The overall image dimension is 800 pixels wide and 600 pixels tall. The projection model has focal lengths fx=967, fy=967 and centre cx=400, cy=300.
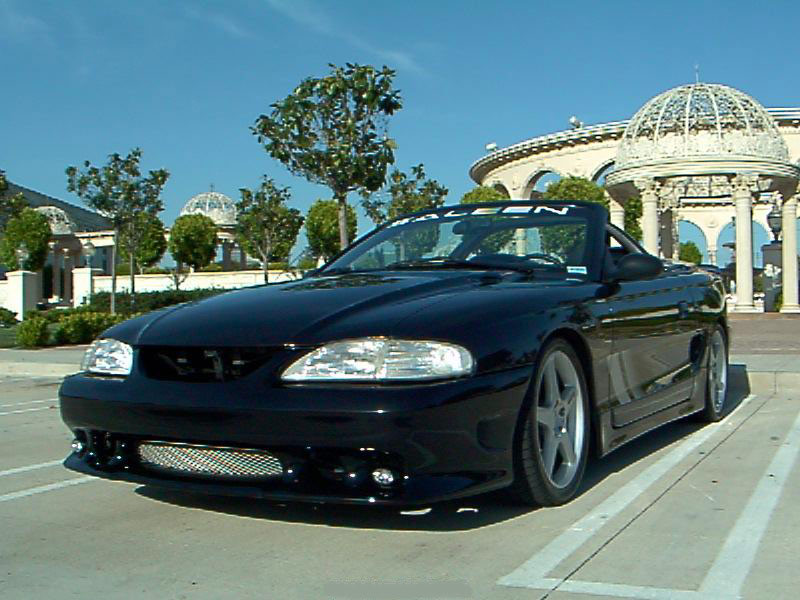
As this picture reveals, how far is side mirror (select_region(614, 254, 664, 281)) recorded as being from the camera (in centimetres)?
477

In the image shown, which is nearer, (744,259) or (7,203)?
(744,259)

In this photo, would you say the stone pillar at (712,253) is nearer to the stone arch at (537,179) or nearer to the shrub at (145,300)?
the stone arch at (537,179)

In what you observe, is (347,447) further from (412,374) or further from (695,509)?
(695,509)

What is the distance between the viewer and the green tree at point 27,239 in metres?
52.2

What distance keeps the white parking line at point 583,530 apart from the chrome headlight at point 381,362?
2.30ft

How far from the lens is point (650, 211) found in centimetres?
2720

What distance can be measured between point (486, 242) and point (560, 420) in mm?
1302

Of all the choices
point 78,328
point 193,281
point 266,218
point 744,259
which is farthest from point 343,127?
point 193,281

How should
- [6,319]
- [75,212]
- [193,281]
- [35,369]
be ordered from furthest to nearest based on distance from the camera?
[75,212] → [193,281] → [6,319] → [35,369]

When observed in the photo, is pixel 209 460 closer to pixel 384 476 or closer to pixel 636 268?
pixel 384 476

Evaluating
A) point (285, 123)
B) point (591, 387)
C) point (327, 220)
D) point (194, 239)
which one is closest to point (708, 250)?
point (327, 220)

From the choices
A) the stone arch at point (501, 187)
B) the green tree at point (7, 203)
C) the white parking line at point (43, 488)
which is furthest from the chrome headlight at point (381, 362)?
the stone arch at point (501, 187)

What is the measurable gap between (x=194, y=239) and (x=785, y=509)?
56463 mm

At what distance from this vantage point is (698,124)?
87.5 ft
